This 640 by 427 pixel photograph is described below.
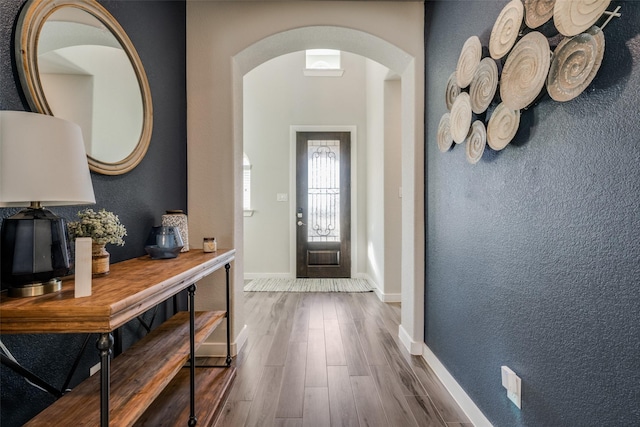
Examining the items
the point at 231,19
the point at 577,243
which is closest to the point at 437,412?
the point at 577,243

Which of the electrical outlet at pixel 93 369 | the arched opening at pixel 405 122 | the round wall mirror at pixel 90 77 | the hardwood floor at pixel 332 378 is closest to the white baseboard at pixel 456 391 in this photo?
the hardwood floor at pixel 332 378

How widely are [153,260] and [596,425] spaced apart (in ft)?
6.00

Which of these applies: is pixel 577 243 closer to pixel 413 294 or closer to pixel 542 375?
pixel 542 375

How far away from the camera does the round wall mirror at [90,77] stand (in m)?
1.04

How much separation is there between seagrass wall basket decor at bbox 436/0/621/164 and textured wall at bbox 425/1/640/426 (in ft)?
0.13

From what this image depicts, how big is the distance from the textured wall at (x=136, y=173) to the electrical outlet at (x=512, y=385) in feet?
5.85

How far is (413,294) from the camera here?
219 centimetres

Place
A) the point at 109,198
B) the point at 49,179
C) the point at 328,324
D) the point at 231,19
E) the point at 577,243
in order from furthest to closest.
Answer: the point at 328,324 < the point at 231,19 < the point at 109,198 < the point at 577,243 < the point at 49,179

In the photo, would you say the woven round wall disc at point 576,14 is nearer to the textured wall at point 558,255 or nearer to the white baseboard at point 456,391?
the textured wall at point 558,255

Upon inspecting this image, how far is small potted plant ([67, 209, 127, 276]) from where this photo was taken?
3.52 ft

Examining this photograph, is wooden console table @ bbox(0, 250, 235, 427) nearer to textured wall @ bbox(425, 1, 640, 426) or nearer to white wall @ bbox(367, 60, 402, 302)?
textured wall @ bbox(425, 1, 640, 426)

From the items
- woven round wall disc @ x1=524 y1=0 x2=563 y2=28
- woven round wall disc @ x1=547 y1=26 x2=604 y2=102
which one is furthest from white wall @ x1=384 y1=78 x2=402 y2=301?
woven round wall disc @ x1=547 y1=26 x2=604 y2=102

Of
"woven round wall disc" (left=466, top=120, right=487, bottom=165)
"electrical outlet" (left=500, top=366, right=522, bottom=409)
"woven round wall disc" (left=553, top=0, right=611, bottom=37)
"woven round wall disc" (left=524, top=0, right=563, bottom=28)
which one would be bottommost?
"electrical outlet" (left=500, top=366, right=522, bottom=409)

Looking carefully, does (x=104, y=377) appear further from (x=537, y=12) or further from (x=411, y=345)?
(x=411, y=345)
